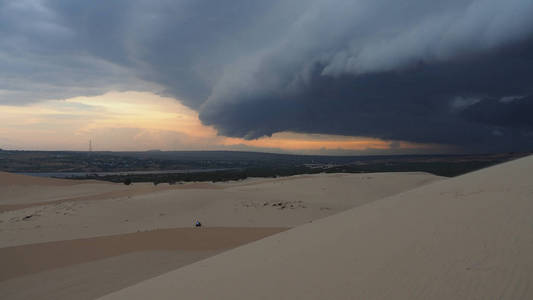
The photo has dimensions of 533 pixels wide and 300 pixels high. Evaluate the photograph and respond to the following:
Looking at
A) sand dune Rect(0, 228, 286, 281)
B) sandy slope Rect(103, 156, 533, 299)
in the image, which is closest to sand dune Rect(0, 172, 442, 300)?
sand dune Rect(0, 228, 286, 281)

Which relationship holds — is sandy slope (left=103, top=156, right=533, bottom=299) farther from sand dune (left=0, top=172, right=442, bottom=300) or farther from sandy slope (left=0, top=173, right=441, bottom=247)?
sandy slope (left=0, top=173, right=441, bottom=247)

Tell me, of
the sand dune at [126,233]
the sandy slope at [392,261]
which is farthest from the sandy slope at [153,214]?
the sandy slope at [392,261]

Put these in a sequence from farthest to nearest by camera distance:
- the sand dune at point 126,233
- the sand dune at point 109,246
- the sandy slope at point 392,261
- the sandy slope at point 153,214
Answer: the sandy slope at point 153,214, the sand dune at point 109,246, the sand dune at point 126,233, the sandy slope at point 392,261

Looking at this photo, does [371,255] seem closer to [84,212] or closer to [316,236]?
[316,236]

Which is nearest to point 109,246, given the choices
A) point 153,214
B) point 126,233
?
point 126,233

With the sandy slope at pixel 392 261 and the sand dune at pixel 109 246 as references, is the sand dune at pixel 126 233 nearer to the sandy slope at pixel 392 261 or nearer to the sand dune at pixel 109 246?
the sand dune at pixel 109 246

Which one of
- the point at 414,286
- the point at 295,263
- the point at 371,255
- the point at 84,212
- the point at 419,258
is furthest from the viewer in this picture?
the point at 84,212

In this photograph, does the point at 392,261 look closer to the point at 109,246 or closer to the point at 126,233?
the point at 109,246

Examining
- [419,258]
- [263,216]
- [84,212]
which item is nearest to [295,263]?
[419,258]

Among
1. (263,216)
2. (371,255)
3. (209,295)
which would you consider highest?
(371,255)
